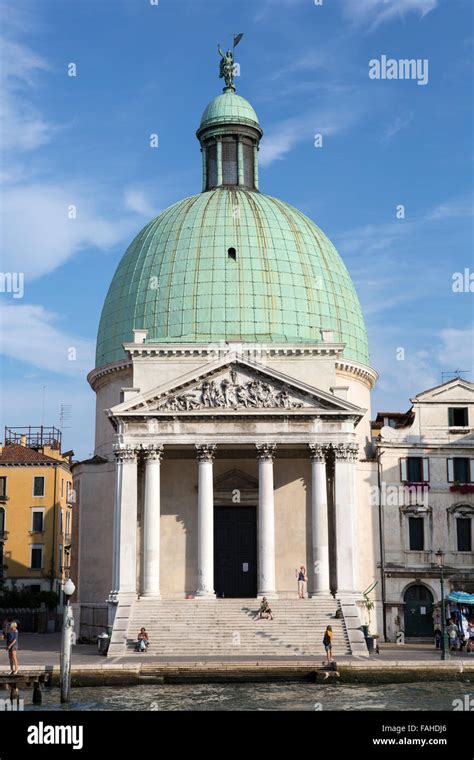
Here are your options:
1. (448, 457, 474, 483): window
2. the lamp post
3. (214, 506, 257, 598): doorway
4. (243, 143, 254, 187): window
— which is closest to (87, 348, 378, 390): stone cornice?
(214, 506, 257, 598): doorway

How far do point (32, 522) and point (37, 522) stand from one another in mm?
321

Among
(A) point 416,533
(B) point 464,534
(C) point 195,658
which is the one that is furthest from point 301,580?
(B) point 464,534

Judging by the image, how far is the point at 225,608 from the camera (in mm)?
36906

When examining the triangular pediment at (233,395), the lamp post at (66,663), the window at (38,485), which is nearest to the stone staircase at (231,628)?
the lamp post at (66,663)

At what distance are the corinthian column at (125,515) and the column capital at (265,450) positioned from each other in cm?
484

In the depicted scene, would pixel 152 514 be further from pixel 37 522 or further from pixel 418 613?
pixel 37 522

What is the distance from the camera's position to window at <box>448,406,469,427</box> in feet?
157

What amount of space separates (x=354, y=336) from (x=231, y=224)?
25.9 feet

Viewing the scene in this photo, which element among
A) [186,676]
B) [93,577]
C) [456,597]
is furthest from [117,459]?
[456,597]

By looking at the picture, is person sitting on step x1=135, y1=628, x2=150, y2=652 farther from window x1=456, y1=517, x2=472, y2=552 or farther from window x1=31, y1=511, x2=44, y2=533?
window x1=31, y1=511, x2=44, y2=533

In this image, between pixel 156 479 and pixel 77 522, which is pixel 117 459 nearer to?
pixel 156 479

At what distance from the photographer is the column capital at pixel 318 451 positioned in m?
39.2

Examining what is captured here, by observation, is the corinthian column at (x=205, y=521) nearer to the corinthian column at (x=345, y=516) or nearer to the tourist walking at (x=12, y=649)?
the corinthian column at (x=345, y=516)

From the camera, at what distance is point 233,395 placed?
129 feet
